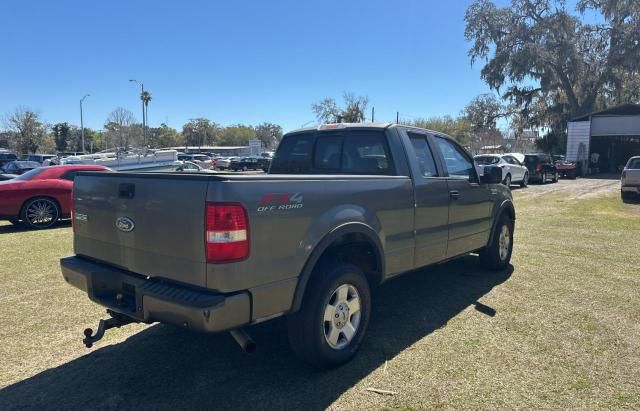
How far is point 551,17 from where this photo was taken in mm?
40031

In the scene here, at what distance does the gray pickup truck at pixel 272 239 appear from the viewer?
2.78 meters

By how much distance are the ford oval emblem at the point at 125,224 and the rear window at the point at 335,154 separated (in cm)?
209

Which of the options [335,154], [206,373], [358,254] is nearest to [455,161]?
[335,154]

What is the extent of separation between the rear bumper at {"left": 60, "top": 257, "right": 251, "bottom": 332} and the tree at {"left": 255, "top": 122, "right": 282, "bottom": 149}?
131 metres

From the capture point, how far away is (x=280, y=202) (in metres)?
2.98

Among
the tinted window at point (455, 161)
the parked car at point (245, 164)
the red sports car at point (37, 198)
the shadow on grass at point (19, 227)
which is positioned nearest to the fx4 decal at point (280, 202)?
the tinted window at point (455, 161)

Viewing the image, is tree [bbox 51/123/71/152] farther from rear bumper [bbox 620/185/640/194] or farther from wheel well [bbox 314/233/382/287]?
wheel well [bbox 314/233/382/287]

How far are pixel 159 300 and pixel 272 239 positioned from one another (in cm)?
80

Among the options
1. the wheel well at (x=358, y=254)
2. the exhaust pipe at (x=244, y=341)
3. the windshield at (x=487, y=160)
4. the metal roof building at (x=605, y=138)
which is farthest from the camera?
the metal roof building at (x=605, y=138)

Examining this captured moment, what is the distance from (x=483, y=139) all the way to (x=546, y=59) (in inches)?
1106

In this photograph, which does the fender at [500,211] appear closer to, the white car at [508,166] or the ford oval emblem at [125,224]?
the ford oval emblem at [125,224]

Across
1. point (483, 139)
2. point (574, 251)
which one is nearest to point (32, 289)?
point (574, 251)

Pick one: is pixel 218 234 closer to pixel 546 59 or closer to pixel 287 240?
pixel 287 240

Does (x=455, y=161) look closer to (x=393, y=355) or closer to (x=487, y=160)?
(x=393, y=355)
